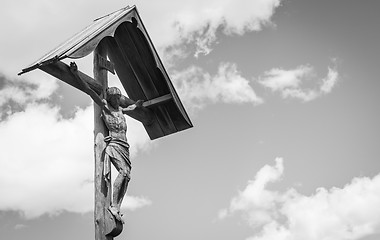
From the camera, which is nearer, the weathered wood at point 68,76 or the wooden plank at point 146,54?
the weathered wood at point 68,76

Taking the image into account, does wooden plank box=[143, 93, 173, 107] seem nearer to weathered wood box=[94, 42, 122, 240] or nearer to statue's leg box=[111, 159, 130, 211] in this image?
weathered wood box=[94, 42, 122, 240]

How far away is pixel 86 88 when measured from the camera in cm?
637

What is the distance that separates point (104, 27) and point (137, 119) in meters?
1.80

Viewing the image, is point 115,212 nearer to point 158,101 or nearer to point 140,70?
point 158,101

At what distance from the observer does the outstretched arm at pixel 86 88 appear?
6.27 meters

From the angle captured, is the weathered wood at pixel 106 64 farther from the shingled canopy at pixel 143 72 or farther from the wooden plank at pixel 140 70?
the wooden plank at pixel 140 70

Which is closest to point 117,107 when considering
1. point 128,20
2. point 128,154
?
point 128,154

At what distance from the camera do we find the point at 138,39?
24.8 feet

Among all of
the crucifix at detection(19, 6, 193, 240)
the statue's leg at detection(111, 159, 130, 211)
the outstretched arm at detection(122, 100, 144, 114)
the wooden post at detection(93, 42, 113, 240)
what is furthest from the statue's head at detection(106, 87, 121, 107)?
the statue's leg at detection(111, 159, 130, 211)

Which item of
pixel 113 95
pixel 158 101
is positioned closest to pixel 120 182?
pixel 113 95

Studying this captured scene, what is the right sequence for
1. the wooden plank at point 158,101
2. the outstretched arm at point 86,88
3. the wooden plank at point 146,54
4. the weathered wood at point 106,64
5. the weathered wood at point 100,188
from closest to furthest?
the weathered wood at point 100,188
the outstretched arm at point 86,88
the weathered wood at point 106,64
the wooden plank at point 146,54
the wooden plank at point 158,101

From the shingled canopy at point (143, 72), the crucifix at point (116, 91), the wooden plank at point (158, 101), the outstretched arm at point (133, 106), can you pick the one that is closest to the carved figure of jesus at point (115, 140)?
the crucifix at point (116, 91)

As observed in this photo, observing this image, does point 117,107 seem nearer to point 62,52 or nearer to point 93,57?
point 93,57

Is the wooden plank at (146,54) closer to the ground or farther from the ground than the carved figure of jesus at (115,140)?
farther from the ground
